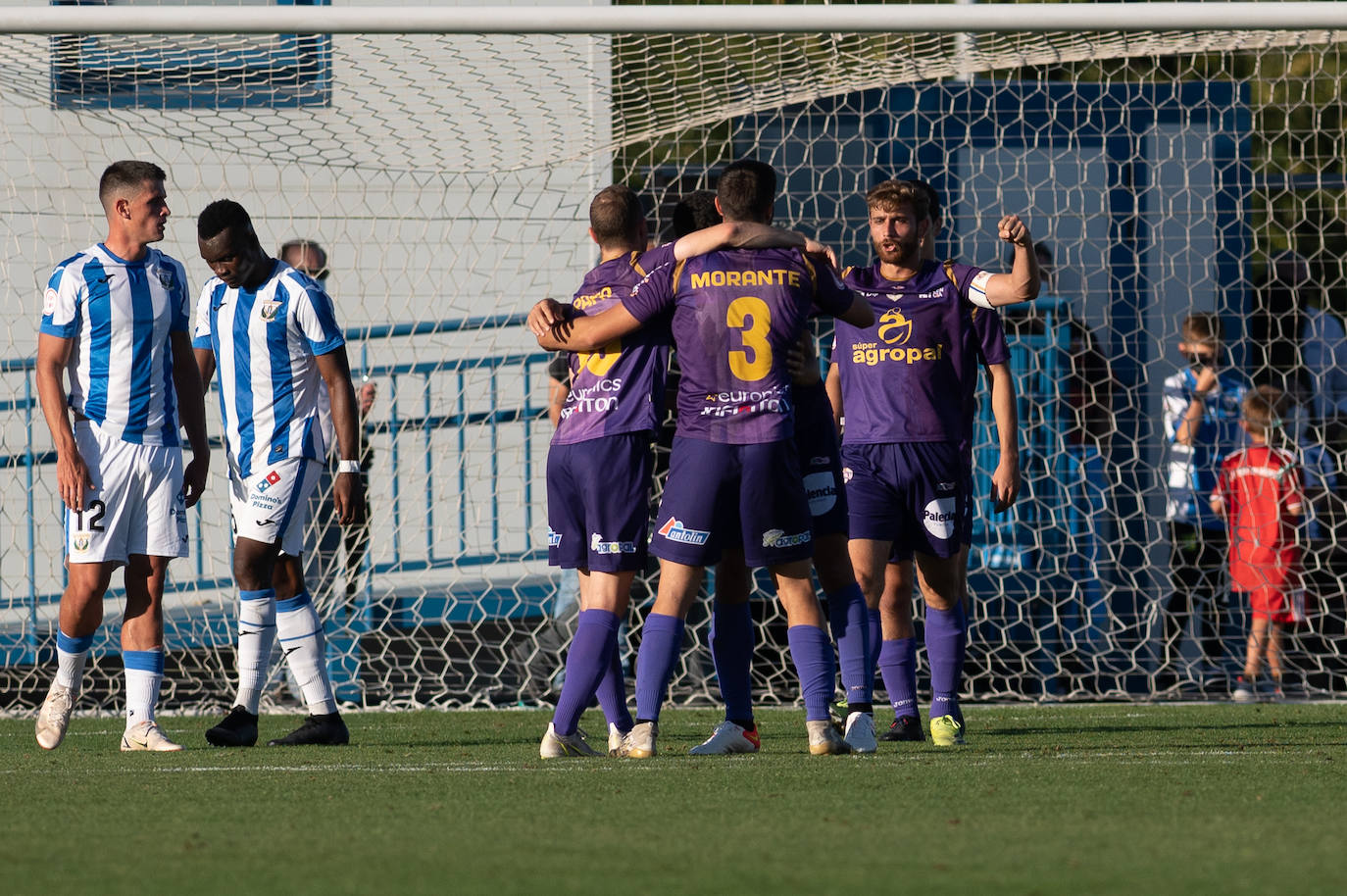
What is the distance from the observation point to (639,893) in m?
3.03

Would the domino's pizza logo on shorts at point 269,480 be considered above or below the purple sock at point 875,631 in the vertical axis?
above

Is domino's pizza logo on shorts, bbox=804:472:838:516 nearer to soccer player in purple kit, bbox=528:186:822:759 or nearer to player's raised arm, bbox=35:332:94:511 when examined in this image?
soccer player in purple kit, bbox=528:186:822:759

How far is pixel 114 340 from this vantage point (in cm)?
620

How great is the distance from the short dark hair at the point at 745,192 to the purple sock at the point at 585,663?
132 centimetres

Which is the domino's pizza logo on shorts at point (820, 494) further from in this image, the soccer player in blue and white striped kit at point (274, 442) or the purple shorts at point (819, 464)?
the soccer player in blue and white striped kit at point (274, 442)

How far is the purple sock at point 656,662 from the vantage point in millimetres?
5297

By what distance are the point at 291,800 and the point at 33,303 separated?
5.36 m

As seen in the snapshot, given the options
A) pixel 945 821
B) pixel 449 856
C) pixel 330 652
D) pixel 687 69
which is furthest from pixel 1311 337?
pixel 449 856

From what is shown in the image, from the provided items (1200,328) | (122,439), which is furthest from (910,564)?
(1200,328)

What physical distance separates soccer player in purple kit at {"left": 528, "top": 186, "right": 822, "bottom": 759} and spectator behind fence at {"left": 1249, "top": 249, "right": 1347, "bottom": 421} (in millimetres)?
4619

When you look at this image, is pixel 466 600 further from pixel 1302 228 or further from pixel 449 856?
pixel 449 856

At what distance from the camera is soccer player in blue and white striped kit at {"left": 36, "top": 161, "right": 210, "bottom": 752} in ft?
20.0

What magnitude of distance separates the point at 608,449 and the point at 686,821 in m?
1.86

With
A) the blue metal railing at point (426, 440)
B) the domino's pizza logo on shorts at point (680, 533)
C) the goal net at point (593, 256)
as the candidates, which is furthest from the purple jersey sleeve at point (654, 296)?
the blue metal railing at point (426, 440)
